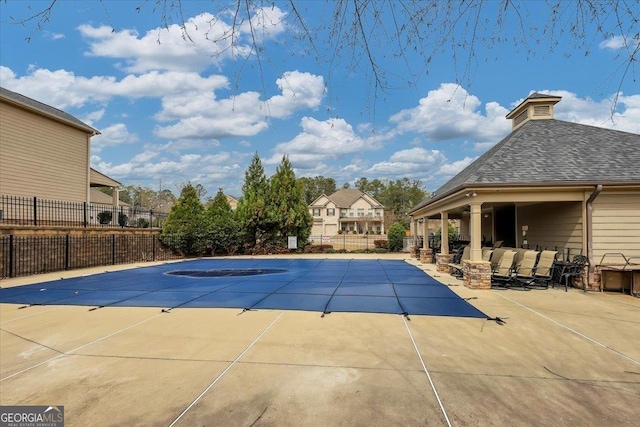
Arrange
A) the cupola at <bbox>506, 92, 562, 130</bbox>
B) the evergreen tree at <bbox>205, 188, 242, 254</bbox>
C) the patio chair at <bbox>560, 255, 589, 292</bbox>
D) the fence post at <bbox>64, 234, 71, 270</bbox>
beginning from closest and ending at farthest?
the patio chair at <bbox>560, 255, 589, 292</bbox> → the cupola at <bbox>506, 92, 562, 130</bbox> → the fence post at <bbox>64, 234, 71, 270</bbox> → the evergreen tree at <bbox>205, 188, 242, 254</bbox>

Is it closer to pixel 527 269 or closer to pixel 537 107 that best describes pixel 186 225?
pixel 527 269

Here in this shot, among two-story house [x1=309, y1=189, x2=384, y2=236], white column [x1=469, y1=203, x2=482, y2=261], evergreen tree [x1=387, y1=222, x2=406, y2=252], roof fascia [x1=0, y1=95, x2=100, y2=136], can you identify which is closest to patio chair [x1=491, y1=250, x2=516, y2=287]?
white column [x1=469, y1=203, x2=482, y2=261]

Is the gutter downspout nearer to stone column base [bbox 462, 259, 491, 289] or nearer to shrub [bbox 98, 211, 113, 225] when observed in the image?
stone column base [bbox 462, 259, 491, 289]

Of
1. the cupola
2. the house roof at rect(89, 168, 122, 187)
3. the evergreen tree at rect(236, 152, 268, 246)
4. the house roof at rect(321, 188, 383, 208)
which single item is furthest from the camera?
the house roof at rect(321, 188, 383, 208)

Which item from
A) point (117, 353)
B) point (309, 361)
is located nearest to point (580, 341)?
point (309, 361)

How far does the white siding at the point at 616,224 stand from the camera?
9328 mm

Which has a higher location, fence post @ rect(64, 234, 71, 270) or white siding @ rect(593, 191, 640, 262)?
white siding @ rect(593, 191, 640, 262)

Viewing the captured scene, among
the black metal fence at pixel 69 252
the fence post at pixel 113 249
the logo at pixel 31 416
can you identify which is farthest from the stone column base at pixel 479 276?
the fence post at pixel 113 249

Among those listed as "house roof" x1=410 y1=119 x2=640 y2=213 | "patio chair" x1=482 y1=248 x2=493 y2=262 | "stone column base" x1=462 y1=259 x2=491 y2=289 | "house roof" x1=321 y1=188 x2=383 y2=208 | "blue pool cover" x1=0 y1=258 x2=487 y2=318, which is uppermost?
"house roof" x1=321 y1=188 x2=383 y2=208

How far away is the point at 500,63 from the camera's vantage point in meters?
2.83

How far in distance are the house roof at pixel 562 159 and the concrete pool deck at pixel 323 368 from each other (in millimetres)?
4140

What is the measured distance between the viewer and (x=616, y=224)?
944cm

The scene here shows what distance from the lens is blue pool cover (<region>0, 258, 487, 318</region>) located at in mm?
7234

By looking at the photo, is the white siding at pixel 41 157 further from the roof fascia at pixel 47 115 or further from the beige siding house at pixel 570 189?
the beige siding house at pixel 570 189
